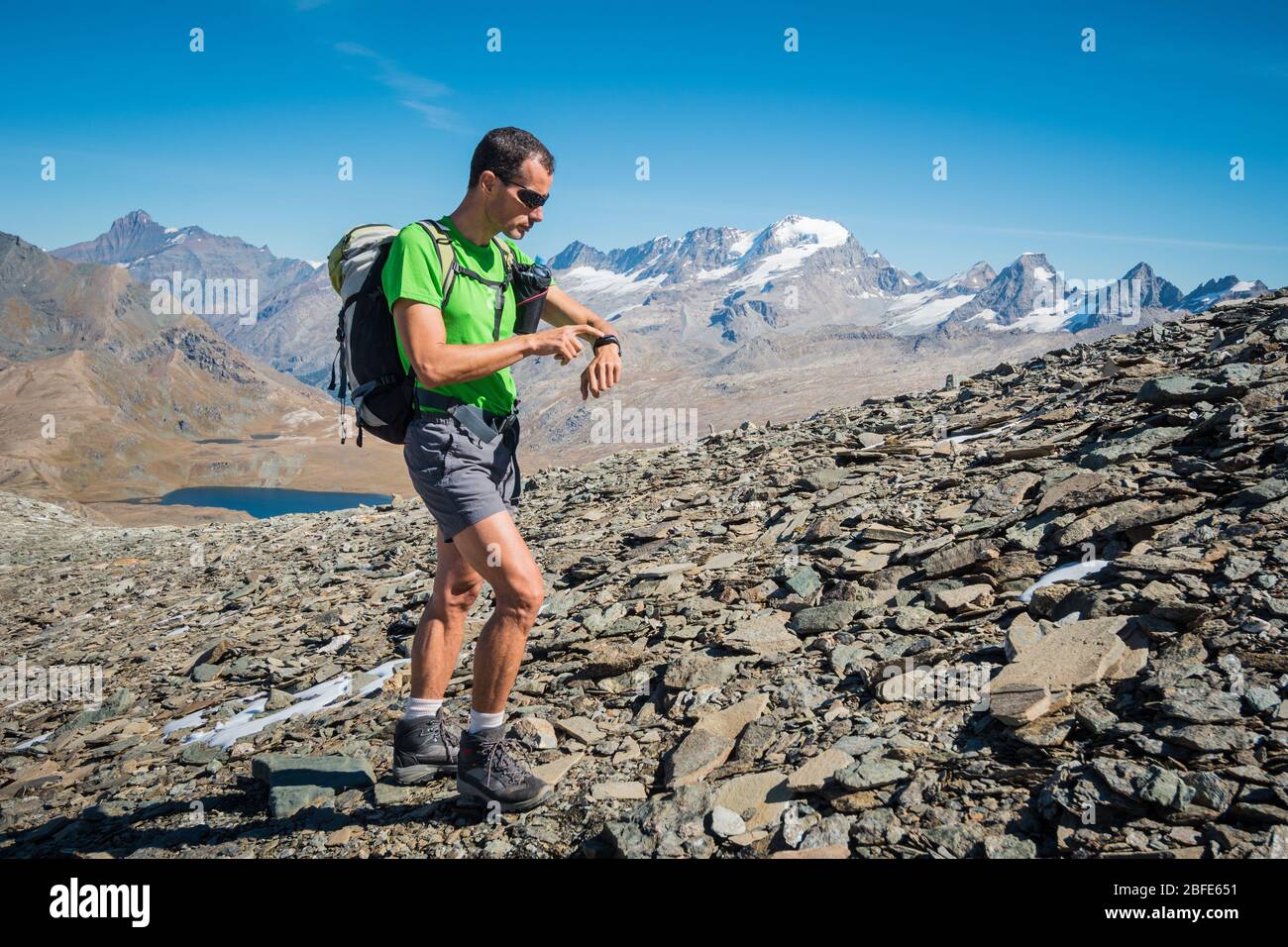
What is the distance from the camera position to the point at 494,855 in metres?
4.23

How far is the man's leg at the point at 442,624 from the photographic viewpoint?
4.79 metres

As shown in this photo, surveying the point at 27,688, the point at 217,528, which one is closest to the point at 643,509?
the point at 27,688

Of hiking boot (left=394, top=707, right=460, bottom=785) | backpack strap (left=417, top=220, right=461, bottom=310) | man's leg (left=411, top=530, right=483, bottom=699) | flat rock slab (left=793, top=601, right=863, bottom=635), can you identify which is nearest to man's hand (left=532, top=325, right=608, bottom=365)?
backpack strap (left=417, top=220, right=461, bottom=310)

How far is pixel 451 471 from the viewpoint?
433 centimetres

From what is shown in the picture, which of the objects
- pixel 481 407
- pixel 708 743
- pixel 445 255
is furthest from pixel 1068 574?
pixel 445 255

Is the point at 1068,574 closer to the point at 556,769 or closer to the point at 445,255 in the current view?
the point at 556,769

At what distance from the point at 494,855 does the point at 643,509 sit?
29.9ft

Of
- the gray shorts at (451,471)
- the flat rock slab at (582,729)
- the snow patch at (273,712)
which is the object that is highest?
the gray shorts at (451,471)

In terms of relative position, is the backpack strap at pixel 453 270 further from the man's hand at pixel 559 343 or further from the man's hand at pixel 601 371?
the man's hand at pixel 601 371

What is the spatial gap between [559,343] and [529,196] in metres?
0.94

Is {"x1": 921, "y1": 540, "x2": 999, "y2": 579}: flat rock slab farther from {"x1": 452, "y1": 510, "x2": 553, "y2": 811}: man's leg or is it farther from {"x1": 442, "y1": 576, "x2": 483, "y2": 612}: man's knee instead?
{"x1": 442, "y1": 576, "x2": 483, "y2": 612}: man's knee

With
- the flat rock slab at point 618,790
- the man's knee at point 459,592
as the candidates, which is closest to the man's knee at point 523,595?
the man's knee at point 459,592

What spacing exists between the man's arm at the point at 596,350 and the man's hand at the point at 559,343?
151 mm

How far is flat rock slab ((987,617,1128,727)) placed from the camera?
4.57 meters
